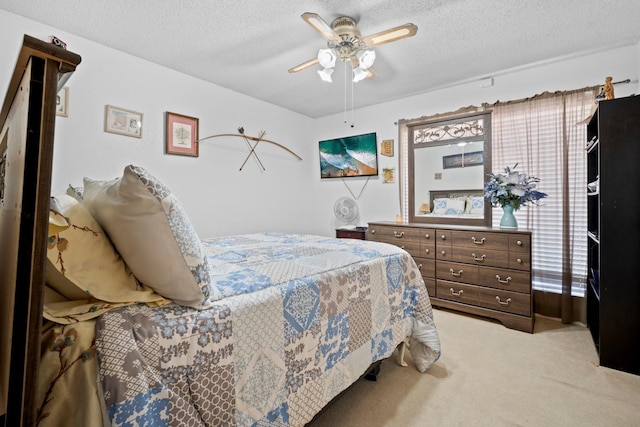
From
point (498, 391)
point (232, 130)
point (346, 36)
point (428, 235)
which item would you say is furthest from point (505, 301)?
point (232, 130)

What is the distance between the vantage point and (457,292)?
2998mm

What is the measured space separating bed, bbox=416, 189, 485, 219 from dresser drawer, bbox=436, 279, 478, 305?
2.75 feet

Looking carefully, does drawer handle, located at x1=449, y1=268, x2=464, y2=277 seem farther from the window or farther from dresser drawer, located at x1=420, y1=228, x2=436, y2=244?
the window

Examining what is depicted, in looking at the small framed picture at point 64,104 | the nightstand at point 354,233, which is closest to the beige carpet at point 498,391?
the nightstand at point 354,233

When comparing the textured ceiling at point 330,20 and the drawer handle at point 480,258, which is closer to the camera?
the textured ceiling at point 330,20

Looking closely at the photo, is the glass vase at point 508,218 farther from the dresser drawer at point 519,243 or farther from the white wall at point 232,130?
the white wall at point 232,130

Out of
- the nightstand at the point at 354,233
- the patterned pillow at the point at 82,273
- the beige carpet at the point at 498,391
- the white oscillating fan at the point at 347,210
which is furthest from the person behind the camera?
the white oscillating fan at the point at 347,210

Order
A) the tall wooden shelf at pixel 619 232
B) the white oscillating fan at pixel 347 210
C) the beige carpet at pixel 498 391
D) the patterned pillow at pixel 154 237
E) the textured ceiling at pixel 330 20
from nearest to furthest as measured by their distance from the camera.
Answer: the patterned pillow at pixel 154 237
the beige carpet at pixel 498 391
the tall wooden shelf at pixel 619 232
the textured ceiling at pixel 330 20
the white oscillating fan at pixel 347 210

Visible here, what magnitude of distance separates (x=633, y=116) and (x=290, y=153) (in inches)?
139

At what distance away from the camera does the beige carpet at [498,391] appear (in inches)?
61.3

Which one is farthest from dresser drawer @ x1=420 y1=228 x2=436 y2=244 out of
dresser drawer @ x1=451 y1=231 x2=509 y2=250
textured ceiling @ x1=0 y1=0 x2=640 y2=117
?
textured ceiling @ x1=0 y1=0 x2=640 y2=117

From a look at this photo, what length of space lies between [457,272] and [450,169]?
1.23m

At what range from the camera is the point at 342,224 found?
179 inches

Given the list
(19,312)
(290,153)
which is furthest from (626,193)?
(290,153)
